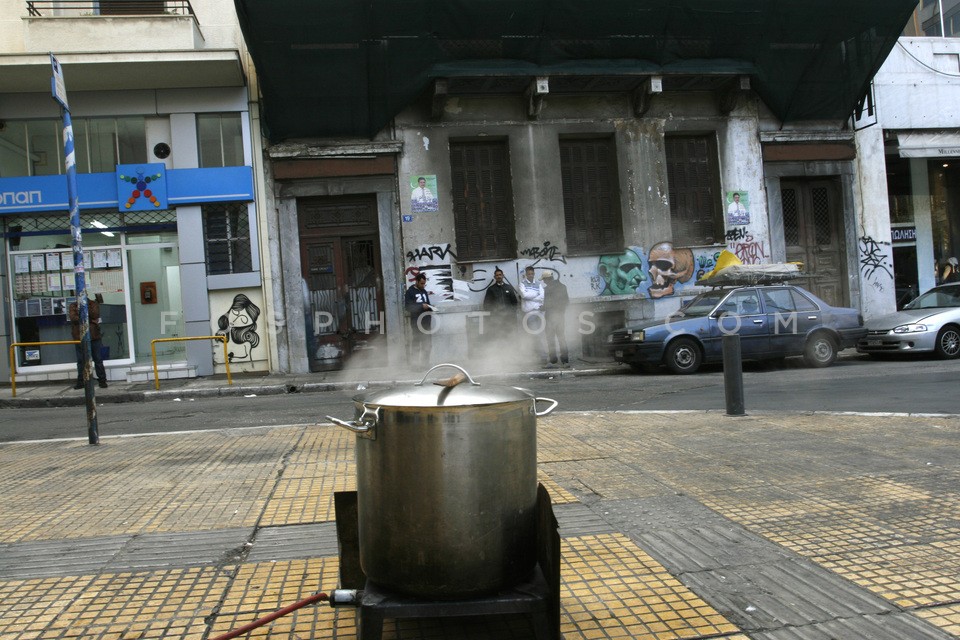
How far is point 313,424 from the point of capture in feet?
26.7

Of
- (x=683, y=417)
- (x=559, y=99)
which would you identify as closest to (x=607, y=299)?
(x=559, y=99)

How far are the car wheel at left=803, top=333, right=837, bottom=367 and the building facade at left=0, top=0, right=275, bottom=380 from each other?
33.8ft

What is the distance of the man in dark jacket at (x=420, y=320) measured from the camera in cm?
1430

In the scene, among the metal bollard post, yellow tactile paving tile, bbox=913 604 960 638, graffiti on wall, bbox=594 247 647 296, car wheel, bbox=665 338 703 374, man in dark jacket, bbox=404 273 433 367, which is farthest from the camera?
graffiti on wall, bbox=594 247 647 296

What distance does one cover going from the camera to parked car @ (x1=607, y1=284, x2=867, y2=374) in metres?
12.5

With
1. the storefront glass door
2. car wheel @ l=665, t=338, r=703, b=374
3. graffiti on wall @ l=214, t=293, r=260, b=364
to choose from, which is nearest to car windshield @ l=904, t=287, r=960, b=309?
car wheel @ l=665, t=338, r=703, b=374

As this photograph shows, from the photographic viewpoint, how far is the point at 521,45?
14.6 metres

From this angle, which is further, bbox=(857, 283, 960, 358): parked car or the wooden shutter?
the wooden shutter

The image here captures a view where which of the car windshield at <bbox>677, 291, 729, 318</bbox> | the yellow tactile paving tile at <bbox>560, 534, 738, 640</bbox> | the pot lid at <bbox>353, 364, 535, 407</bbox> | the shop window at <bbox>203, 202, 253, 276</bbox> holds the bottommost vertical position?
the yellow tactile paving tile at <bbox>560, 534, 738, 640</bbox>

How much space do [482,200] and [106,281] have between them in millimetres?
7871

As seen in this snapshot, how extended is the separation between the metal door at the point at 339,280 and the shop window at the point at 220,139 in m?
1.74

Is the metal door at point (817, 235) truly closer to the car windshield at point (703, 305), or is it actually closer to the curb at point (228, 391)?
the car windshield at point (703, 305)

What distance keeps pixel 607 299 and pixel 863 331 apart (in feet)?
16.2

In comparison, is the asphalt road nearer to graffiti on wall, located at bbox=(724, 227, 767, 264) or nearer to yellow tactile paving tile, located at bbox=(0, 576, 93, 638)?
graffiti on wall, located at bbox=(724, 227, 767, 264)
